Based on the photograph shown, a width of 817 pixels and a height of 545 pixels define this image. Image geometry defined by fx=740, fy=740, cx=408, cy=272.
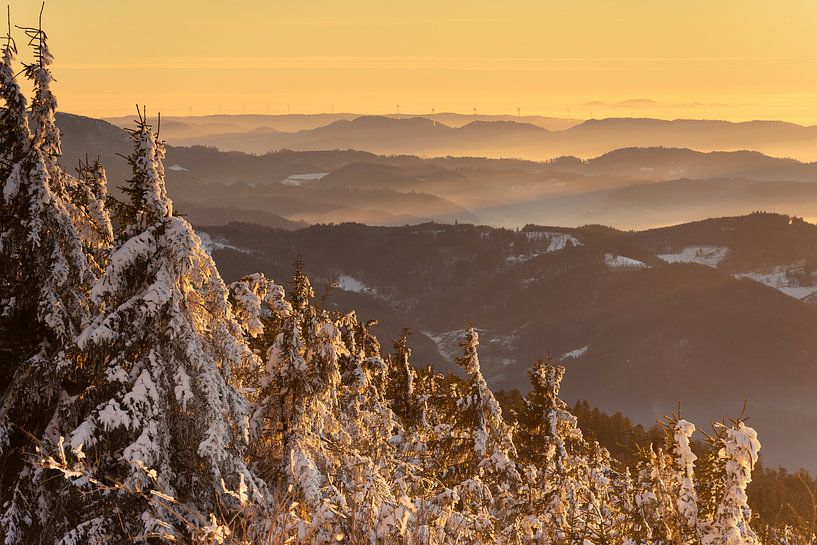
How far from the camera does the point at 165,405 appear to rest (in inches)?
409

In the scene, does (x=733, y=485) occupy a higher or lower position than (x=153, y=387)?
lower

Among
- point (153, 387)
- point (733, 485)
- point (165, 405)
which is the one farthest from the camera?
point (733, 485)

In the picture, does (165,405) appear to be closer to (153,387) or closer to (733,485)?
(153,387)

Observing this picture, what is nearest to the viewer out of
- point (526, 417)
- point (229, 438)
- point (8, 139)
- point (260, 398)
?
point (229, 438)

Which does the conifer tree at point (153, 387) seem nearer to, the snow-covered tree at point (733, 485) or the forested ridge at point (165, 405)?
the forested ridge at point (165, 405)

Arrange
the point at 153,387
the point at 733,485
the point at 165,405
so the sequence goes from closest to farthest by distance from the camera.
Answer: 1. the point at 153,387
2. the point at 165,405
3. the point at 733,485

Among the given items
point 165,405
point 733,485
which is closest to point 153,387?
point 165,405

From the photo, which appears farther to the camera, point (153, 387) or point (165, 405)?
point (165, 405)

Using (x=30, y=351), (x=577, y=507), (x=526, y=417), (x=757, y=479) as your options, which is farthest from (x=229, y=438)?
(x=757, y=479)

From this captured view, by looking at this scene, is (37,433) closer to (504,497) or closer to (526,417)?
(504,497)

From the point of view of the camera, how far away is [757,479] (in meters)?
108

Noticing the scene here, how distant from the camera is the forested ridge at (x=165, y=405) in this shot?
1004 cm

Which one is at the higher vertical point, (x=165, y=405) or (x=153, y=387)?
(x=153, y=387)

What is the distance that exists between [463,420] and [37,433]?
41.9 ft
